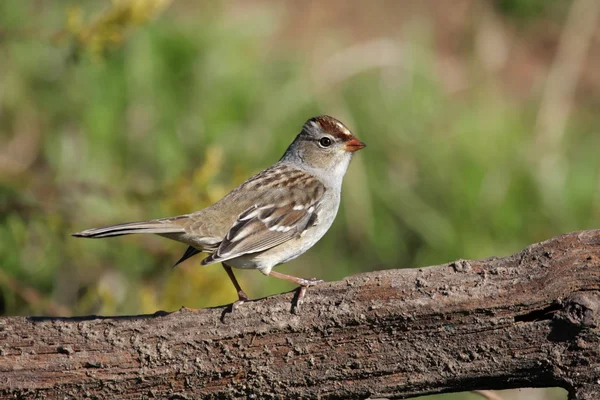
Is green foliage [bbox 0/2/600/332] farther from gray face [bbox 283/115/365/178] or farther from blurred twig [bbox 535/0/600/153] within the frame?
gray face [bbox 283/115/365/178]

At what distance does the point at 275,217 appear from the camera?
15.6 feet

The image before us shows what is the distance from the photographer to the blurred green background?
24.4ft

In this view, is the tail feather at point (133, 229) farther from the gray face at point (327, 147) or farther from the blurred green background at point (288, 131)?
the blurred green background at point (288, 131)

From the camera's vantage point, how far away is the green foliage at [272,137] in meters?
7.94

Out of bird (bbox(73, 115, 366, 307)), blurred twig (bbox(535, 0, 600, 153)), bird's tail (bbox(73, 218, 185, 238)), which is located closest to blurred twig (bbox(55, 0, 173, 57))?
bird (bbox(73, 115, 366, 307))

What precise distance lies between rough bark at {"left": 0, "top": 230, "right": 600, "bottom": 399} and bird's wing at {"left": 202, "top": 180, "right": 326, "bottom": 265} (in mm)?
537

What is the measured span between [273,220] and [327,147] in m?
0.92

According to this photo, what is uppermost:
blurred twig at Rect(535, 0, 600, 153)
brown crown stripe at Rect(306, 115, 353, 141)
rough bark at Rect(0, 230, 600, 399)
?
blurred twig at Rect(535, 0, 600, 153)

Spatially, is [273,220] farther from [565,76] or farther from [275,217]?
[565,76]

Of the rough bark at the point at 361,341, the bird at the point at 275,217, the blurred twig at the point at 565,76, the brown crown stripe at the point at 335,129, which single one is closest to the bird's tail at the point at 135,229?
the bird at the point at 275,217

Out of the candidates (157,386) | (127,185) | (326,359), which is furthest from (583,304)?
(127,185)

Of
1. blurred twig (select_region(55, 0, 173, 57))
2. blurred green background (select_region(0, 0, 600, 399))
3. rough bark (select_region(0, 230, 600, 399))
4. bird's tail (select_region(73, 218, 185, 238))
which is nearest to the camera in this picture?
rough bark (select_region(0, 230, 600, 399))

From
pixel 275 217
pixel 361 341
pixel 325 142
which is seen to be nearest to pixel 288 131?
pixel 325 142

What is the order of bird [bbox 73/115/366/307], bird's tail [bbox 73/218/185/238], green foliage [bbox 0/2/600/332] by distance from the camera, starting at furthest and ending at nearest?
1. green foliage [bbox 0/2/600/332]
2. bird [bbox 73/115/366/307]
3. bird's tail [bbox 73/218/185/238]
